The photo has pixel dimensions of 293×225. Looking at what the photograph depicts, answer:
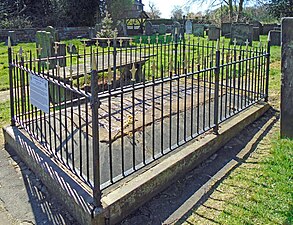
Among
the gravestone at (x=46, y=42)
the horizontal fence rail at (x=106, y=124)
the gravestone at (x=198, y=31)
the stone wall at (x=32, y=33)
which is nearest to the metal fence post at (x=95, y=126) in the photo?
the horizontal fence rail at (x=106, y=124)

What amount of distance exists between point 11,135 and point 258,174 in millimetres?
3014

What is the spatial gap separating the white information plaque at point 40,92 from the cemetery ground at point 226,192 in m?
0.79

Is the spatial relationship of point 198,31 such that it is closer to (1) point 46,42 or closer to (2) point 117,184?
(1) point 46,42

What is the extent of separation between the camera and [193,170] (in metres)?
3.82

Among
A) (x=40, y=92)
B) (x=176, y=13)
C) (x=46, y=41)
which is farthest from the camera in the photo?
(x=176, y=13)

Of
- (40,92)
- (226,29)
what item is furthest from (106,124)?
(226,29)

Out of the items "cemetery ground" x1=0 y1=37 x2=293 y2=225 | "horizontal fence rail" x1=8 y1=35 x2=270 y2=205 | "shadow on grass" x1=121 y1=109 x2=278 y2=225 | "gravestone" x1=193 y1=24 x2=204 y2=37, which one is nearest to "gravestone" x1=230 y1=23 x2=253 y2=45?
"gravestone" x1=193 y1=24 x2=204 y2=37

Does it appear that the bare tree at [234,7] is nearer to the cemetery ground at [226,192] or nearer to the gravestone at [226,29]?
the gravestone at [226,29]

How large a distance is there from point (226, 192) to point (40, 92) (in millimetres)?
2190

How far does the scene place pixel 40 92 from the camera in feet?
11.7

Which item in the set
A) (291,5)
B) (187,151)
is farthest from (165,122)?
(291,5)

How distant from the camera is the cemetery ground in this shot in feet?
9.64

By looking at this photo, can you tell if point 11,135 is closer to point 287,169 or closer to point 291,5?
point 287,169

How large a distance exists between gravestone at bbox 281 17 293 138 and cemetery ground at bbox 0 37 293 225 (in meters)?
0.23
